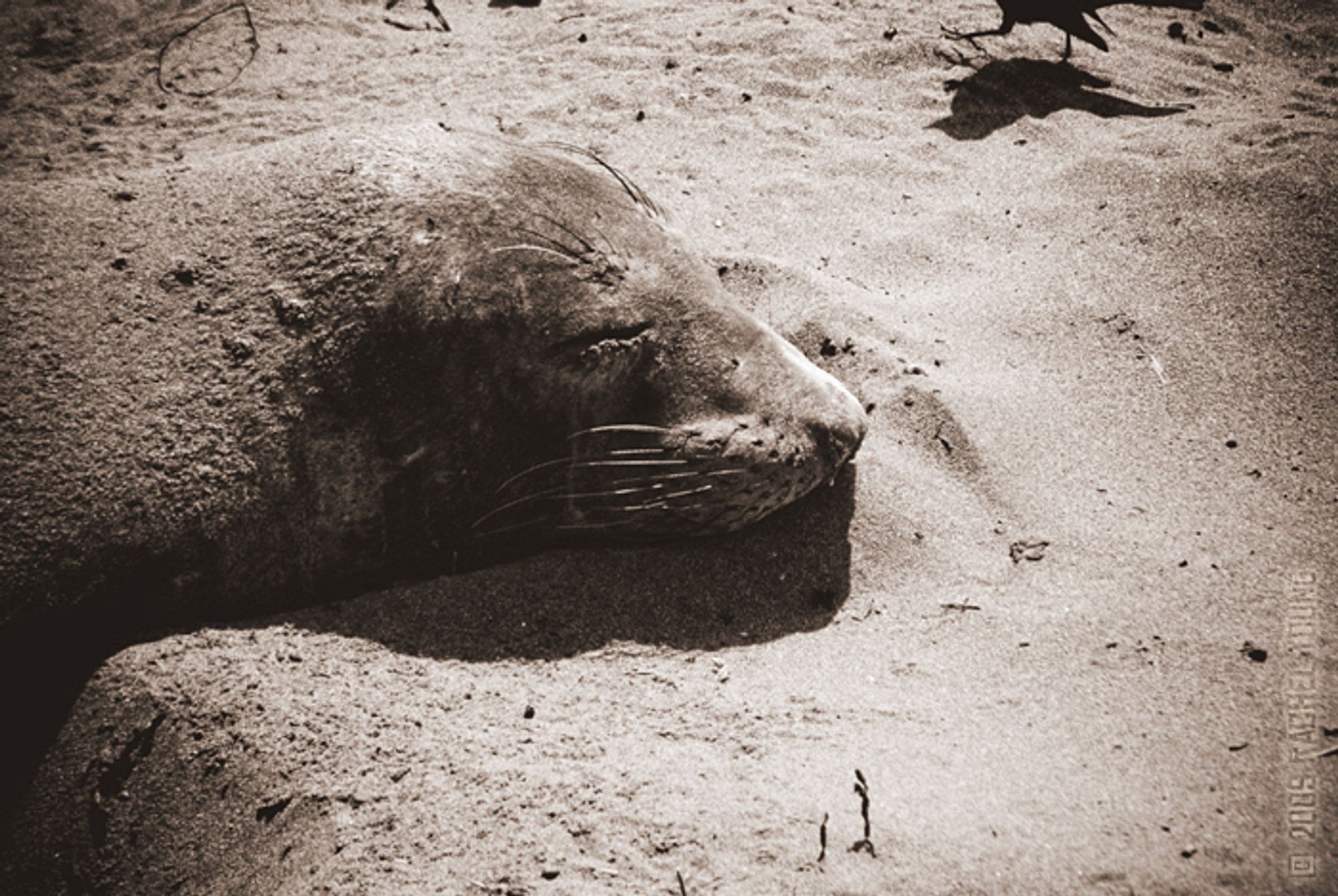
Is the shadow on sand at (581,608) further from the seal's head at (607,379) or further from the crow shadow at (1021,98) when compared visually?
the crow shadow at (1021,98)

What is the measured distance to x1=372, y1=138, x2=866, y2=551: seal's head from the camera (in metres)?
1.99

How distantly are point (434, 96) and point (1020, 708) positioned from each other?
4.37 meters

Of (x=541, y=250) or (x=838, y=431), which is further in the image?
(x=838, y=431)

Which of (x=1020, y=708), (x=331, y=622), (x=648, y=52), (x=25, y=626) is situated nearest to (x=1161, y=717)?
(x=1020, y=708)

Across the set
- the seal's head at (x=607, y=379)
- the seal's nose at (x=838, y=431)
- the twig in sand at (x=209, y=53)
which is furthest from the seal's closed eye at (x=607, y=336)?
the twig in sand at (x=209, y=53)

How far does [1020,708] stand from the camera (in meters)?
1.80

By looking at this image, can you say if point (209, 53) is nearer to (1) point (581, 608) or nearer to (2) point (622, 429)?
(2) point (622, 429)

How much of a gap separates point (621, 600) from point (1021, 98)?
154 inches

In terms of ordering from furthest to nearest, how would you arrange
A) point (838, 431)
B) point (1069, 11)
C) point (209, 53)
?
point (209, 53) < point (1069, 11) < point (838, 431)

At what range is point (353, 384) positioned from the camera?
1.93 metres

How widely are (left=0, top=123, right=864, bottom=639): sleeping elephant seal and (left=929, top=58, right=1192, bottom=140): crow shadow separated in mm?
2734

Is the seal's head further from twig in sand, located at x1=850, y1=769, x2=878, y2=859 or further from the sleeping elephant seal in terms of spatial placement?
twig in sand, located at x1=850, y1=769, x2=878, y2=859

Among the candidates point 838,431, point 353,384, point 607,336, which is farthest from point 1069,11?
point 353,384

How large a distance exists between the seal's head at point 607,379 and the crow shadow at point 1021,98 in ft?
8.68
